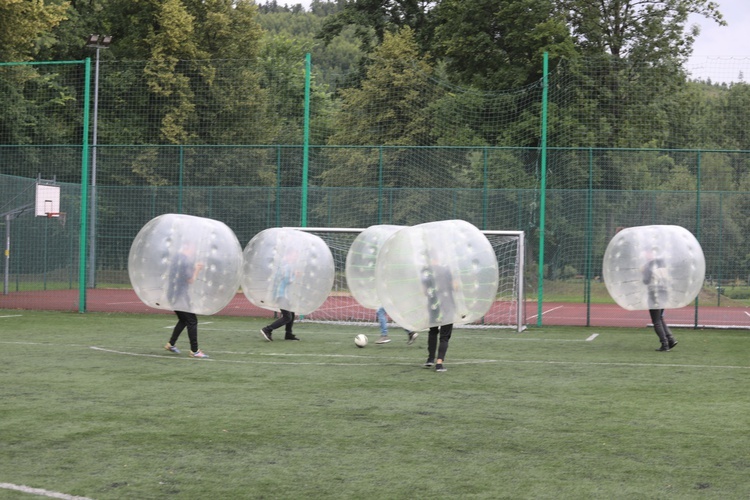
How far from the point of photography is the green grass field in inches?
247

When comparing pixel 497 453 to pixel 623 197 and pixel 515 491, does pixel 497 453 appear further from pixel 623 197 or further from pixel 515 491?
pixel 623 197

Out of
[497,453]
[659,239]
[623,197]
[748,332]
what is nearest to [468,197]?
[623,197]

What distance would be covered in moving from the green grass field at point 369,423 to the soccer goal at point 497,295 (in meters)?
4.55

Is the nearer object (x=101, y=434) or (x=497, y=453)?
(x=497, y=453)

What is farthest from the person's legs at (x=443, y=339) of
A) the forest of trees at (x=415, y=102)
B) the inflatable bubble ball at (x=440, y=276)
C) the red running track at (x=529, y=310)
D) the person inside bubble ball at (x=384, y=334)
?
the forest of trees at (x=415, y=102)

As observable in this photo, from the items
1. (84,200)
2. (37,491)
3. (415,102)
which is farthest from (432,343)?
(415,102)

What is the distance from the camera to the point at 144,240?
39.7ft

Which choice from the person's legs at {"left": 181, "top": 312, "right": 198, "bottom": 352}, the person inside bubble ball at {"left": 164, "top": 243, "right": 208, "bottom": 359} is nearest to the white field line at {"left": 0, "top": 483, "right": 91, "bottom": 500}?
the person inside bubble ball at {"left": 164, "top": 243, "right": 208, "bottom": 359}

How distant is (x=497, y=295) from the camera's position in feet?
61.8

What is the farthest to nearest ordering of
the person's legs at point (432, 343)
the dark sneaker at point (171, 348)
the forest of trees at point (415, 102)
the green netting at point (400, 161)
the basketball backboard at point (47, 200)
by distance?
the forest of trees at point (415, 102), the green netting at point (400, 161), the basketball backboard at point (47, 200), the dark sneaker at point (171, 348), the person's legs at point (432, 343)

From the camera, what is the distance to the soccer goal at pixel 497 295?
19000 millimetres

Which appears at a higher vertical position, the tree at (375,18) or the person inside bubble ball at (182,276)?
the tree at (375,18)

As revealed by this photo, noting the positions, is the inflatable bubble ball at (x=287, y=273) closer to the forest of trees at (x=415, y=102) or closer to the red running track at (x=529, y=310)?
the red running track at (x=529, y=310)

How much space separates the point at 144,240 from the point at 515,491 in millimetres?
7287
